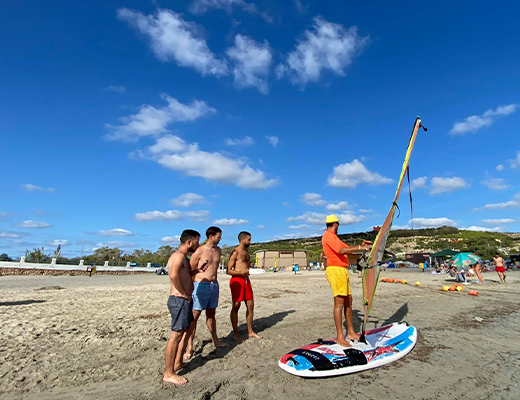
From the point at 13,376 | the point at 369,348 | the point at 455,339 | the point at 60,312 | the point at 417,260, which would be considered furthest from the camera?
the point at 417,260

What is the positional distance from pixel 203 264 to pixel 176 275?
103 centimetres

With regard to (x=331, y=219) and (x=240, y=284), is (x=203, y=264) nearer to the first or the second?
(x=240, y=284)

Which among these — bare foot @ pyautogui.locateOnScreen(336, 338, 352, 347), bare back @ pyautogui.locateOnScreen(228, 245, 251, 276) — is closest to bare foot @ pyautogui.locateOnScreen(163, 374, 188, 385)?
bare back @ pyautogui.locateOnScreen(228, 245, 251, 276)

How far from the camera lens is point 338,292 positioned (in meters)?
4.46

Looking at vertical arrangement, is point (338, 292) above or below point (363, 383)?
above

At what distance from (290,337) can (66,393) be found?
344 centimetres

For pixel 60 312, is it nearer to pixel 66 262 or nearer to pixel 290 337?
pixel 290 337

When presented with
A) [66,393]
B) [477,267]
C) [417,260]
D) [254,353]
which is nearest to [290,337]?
[254,353]

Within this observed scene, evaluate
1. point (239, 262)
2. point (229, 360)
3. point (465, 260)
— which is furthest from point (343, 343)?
point (465, 260)

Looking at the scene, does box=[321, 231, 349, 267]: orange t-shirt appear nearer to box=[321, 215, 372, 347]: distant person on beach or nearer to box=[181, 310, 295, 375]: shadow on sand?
box=[321, 215, 372, 347]: distant person on beach

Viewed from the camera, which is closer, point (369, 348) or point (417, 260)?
point (369, 348)

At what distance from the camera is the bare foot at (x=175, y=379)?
341 cm

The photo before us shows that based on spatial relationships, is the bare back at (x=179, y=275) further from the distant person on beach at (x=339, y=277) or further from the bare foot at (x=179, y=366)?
the distant person on beach at (x=339, y=277)

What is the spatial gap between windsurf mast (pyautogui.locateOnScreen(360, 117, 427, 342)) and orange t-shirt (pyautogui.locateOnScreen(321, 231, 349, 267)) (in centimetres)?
41
